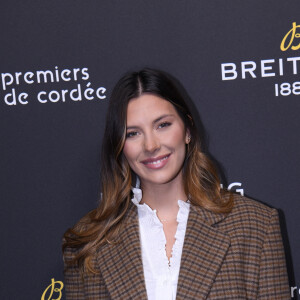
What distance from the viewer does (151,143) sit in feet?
5.52

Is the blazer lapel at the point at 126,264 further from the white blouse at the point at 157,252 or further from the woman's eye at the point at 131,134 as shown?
the woman's eye at the point at 131,134

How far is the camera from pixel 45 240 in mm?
2145

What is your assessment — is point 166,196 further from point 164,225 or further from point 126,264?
point 126,264

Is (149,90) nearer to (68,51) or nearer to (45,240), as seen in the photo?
(68,51)

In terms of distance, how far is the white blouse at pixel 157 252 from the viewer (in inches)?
65.8

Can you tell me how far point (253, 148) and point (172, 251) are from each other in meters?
0.57

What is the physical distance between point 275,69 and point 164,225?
769 millimetres

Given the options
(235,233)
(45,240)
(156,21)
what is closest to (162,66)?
(156,21)

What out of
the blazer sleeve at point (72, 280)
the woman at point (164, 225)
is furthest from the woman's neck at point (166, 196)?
the blazer sleeve at point (72, 280)

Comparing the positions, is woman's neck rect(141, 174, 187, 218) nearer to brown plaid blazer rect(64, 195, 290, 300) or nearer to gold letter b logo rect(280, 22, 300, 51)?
brown plaid blazer rect(64, 195, 290, 300)

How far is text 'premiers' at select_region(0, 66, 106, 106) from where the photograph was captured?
203 centimetres

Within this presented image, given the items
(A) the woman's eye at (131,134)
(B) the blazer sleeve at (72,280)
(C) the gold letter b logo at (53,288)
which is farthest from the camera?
(C) the gold letter b logo at (53,288)

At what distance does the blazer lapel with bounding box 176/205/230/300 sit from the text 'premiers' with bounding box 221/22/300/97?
23.0 inches

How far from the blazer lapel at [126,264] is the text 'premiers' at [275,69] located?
2.24 feet
